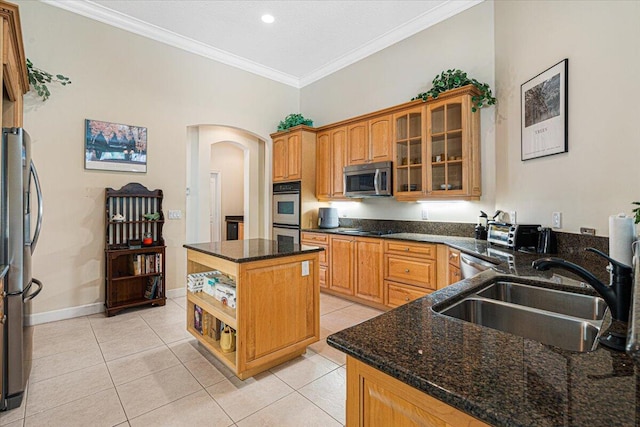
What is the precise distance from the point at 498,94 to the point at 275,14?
270cm

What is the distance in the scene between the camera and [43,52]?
130 inches

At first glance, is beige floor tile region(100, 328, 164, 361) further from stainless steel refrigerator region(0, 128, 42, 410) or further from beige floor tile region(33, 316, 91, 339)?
stainless steel refrigerator region(0, 128, 42, 410)

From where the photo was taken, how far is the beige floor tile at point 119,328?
9.77 feet

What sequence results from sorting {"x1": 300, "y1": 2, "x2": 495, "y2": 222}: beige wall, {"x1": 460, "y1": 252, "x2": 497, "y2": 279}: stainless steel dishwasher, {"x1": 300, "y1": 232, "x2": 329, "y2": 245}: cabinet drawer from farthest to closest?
{"x1": 300, "y1": 232, "x2": 329, "y2": 245}: cabinet drawer < {"x1": 300, "y1": 2, "x2": 495, "y2": 222}: beige wall < {"x1": 460, "y1": 252, "x2": 497, "y2": 279}: stainless steel dishwasher

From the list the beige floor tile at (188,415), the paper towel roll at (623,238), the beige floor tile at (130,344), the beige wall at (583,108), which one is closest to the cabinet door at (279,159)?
the beige floor tile at (130,344)

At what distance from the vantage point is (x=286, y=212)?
16.6 feet

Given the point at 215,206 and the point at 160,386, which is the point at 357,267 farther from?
the point at 215,206

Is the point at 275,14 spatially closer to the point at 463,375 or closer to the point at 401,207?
the point at 401,207

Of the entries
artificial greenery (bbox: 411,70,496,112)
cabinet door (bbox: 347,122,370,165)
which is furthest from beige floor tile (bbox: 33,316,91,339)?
artificial greenery (bbox: 411,70,496,112)

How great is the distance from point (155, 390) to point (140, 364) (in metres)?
0.46

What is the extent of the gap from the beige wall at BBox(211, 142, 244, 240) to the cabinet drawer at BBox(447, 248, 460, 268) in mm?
5961

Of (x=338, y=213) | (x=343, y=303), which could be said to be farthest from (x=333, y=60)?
(x=343, y=303)

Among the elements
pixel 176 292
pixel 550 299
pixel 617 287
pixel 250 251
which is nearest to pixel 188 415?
pixel 250 251

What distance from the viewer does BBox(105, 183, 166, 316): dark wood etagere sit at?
356cm
